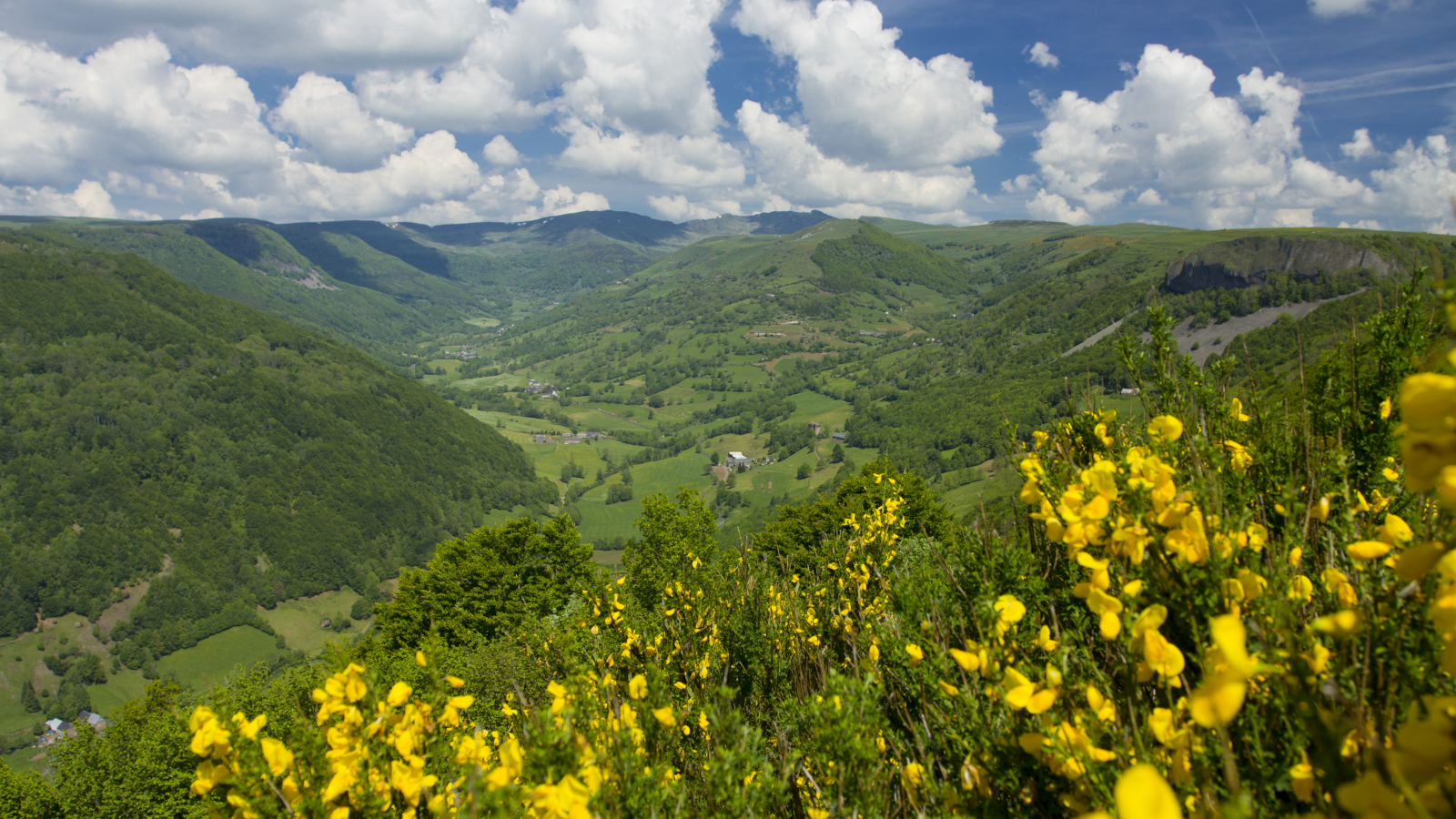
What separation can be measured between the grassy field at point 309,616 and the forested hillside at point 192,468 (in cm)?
316

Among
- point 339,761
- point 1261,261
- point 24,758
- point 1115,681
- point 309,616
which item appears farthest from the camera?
point 1261,261

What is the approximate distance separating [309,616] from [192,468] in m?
63.4

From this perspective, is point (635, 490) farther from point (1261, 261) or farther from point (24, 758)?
point (1261, 261)

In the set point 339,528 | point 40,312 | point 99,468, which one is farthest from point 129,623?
point 40,312

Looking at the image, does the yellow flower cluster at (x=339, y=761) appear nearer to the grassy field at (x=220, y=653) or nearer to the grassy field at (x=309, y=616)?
the grassy field at (x=309, y=616)

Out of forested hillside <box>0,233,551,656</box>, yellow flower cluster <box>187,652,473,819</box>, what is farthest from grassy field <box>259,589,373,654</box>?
yellow flower cluster <box>187,652,473,819</box>

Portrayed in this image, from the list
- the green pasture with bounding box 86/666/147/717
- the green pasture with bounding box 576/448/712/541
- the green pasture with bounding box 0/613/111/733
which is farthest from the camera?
the green pasture with bounding box 576/448/712/541

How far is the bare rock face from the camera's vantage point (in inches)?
5428

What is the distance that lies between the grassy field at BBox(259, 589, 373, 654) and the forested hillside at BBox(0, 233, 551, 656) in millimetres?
3159

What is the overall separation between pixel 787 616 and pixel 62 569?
186 metres

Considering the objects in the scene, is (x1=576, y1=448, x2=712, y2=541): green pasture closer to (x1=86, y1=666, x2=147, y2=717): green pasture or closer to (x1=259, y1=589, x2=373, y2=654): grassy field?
(x1=259, y1=589, x2=373, y2=654): grassy field

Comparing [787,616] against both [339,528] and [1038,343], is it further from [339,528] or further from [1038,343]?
[1038,343]

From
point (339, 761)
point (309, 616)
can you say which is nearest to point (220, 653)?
point (309, 616)

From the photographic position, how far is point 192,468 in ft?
522
